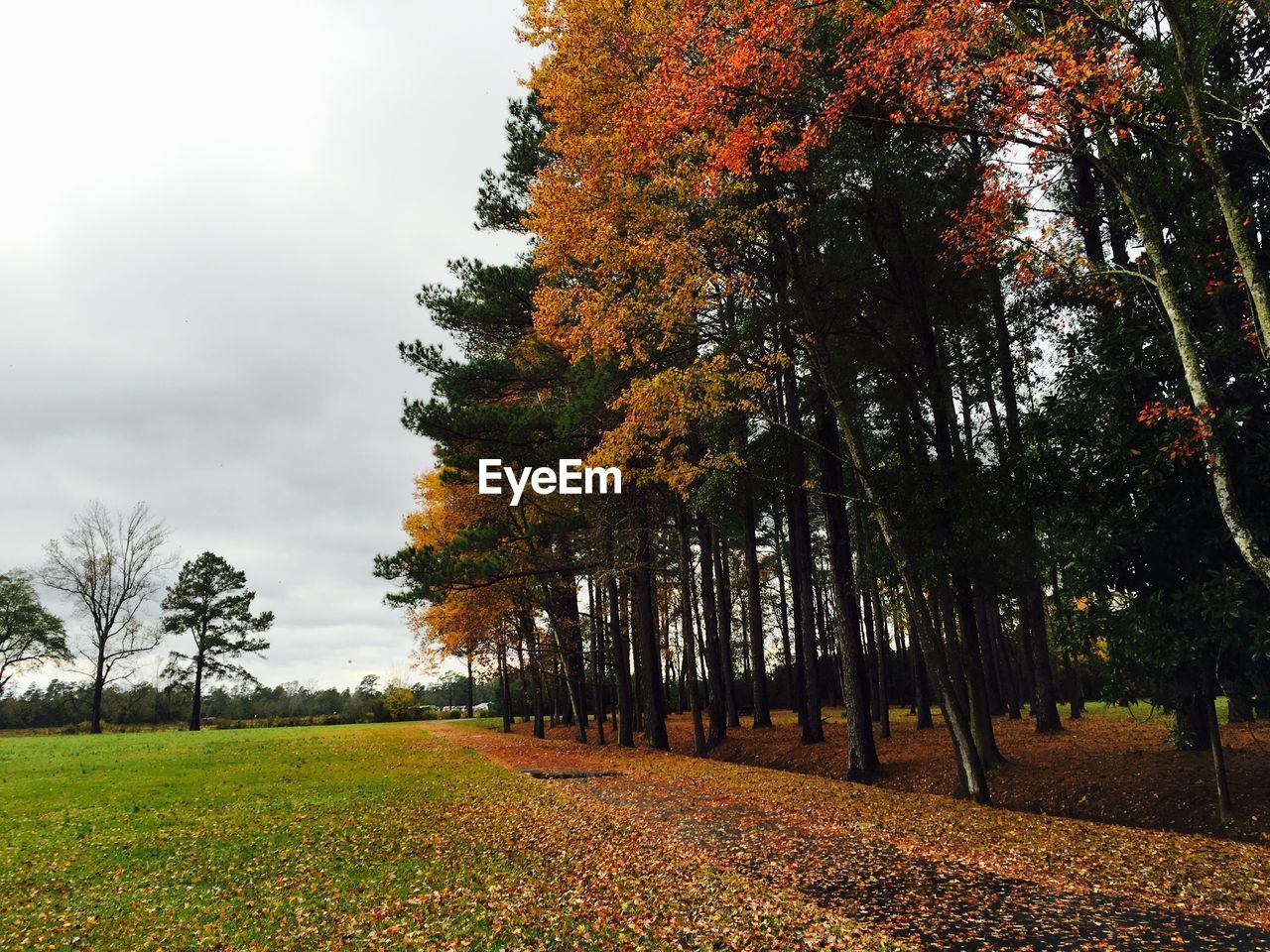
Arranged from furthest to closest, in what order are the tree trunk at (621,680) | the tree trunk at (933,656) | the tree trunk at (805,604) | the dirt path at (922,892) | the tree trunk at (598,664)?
the tree trunk at (598,664) → the tree trunk at (621,680) → the tree trunk at (805,604) → the tree trunk at (933,656) → the dirt path at (922,892)

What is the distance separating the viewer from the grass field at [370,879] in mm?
5445

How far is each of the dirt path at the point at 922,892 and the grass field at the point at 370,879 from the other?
498mm

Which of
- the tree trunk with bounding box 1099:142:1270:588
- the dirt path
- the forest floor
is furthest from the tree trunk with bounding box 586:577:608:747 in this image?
the tree trunk with bounding box 1099:142:1270:588

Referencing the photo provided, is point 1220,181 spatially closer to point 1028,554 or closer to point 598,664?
point 1028,554

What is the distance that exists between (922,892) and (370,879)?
5164mm

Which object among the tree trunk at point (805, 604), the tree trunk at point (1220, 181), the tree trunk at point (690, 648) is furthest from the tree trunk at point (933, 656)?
the tree trunk at point (690, 648)

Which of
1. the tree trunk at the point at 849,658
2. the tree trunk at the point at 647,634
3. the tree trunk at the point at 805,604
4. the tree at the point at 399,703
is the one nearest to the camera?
the tree trunk at the point at 849,658

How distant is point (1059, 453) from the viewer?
10.2 m

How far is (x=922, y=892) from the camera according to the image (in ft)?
20.1

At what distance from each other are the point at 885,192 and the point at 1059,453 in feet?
17.4

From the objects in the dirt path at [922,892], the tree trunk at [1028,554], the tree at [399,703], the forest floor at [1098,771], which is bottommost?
the tree at [399,703]

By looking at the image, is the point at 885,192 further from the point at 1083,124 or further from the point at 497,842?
the point at 497,842

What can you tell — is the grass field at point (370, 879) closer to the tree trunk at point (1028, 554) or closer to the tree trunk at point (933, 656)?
the tree trunk at point (933, 656)

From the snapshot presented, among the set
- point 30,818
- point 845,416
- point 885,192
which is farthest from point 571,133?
point 30,818
